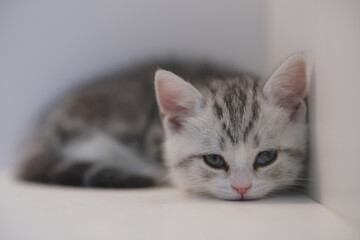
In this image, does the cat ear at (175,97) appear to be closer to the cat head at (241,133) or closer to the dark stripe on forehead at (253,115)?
the cat head at (241,133)

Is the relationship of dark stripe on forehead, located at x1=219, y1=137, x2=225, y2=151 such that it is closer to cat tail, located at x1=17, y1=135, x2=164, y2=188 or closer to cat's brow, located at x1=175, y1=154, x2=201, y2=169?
cat's brow, located at x1=175, y1=154, x2=201, y2=169

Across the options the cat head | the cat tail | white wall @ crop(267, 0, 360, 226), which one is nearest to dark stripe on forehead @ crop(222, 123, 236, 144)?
the cat head

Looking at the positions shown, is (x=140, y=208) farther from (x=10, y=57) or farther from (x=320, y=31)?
(x=10, y=57)

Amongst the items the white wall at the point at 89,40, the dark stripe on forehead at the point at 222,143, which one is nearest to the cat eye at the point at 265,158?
the dark stripe on forehead at the point at 222,143

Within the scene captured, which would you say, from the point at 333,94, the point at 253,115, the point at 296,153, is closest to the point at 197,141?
the point at 253,115

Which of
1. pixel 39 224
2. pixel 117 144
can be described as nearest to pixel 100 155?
pixel 117 144
